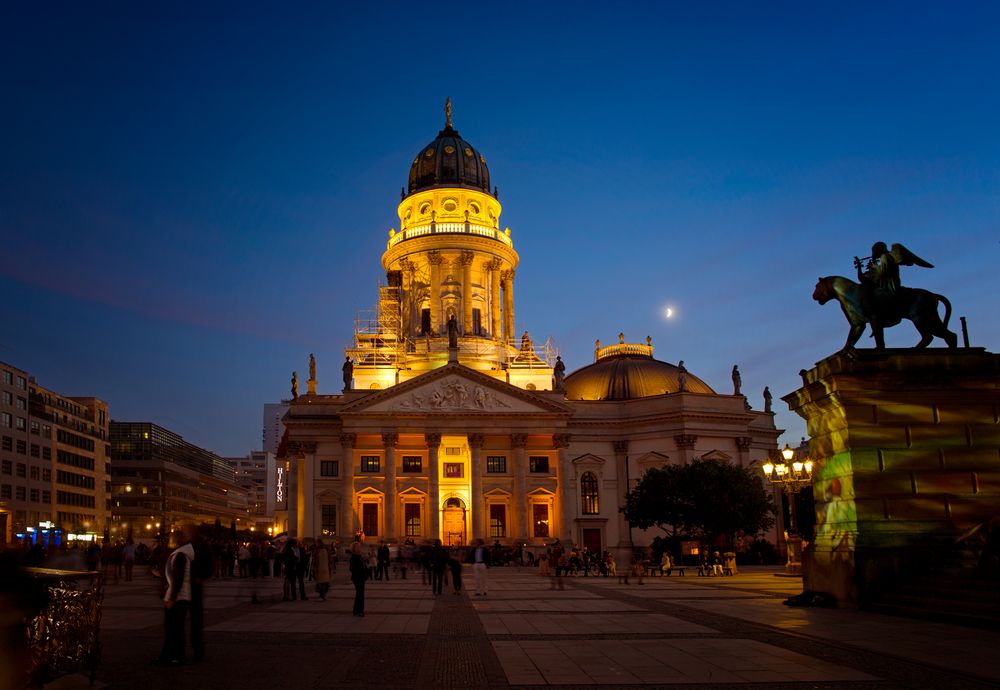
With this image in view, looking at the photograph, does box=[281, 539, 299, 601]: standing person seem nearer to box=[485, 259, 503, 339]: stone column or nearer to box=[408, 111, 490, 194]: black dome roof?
box=[485, 259, 503, 339]: stone column

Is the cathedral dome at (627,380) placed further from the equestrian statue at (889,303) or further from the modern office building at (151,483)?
the modern office building at (151,483)

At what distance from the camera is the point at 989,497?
19031 millimetres

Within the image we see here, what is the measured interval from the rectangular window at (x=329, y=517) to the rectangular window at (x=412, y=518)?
17.7ft

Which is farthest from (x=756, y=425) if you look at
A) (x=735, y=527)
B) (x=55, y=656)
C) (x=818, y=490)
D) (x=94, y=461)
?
(x=94, y=461)

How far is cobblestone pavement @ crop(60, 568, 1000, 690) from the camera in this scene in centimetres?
1188

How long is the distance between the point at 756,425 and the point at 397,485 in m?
31.9

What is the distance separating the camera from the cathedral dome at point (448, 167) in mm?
88938

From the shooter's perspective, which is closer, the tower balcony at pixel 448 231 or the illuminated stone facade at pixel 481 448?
the illuminated stone facade at pixel 481 448

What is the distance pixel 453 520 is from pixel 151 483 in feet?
276

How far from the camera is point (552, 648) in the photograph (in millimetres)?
15133

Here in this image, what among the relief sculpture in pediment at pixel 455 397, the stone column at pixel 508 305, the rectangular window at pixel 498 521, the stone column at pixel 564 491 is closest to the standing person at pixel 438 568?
the stone column at pixel 564 491

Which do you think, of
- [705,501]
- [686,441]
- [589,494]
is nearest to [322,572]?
[705,501]

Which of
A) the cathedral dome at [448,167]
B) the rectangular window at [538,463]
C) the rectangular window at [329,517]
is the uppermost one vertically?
the cathedral dome at [448,167]

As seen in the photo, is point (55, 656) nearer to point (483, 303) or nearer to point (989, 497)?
point (989, 497)
